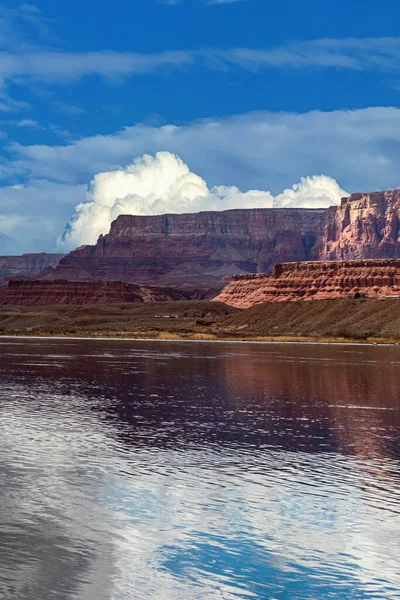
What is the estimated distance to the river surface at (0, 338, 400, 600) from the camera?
572 inches

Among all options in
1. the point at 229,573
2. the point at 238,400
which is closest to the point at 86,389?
the point at 238,400

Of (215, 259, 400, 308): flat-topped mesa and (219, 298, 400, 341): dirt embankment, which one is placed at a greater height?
(215, 259, 400, 308): flat-topped mesa

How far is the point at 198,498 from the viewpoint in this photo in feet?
65.5

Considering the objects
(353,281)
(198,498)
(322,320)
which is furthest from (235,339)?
(198,498)

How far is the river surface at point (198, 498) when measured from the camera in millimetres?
14531

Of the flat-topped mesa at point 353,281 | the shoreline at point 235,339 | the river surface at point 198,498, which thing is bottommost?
the river surface at point 198,498

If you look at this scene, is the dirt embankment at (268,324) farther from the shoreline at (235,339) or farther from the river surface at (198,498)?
the river surface at (198,498)

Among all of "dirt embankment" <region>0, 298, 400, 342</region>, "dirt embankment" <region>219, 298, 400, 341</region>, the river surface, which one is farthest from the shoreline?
the river surface

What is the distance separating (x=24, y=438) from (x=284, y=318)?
132 m

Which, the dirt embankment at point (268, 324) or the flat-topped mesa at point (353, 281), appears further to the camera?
the flat-topped mesa at point (353, 281)

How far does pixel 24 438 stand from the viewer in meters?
28.5

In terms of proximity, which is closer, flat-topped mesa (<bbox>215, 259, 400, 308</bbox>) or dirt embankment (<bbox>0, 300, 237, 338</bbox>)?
dirt embankment (<bbox>0, 300, 237, 338</bbox>)

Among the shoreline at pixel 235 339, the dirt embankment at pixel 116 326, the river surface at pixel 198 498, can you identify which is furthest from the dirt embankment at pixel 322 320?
the river surface at pixel 198 498

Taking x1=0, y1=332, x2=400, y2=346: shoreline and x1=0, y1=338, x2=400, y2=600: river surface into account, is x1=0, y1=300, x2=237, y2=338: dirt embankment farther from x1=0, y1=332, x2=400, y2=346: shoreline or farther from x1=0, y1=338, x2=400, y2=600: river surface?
x1=0, y1=338, x2=400, y2=600: river surface
